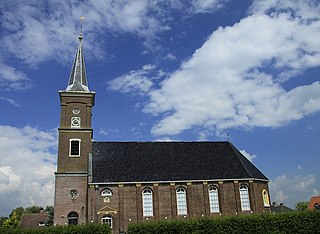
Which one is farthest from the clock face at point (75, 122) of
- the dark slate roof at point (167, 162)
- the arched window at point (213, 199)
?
the arched window at point (213, 199)

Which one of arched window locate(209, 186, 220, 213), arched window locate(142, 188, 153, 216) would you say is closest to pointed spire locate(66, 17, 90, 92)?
arched window locate(142, 188, 153, 216)

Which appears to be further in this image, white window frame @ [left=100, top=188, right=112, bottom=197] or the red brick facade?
white window frame @ [left=100, top=188, right=112, bottom=197]

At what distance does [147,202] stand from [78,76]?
1858cm

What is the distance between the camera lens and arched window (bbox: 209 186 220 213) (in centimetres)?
3930

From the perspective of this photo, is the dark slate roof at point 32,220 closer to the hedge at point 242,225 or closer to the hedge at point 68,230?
the hedge at point 68,230

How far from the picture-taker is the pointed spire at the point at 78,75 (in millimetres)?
42241

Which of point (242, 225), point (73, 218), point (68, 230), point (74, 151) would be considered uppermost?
point (74, 151)

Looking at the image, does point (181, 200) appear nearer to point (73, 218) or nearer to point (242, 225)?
point (242, 225)

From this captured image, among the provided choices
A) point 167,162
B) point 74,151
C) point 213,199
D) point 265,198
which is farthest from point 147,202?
point 265,198

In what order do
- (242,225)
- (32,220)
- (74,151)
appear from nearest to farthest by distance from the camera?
1. (242,225)
2. (74,151)
3. (32,220)

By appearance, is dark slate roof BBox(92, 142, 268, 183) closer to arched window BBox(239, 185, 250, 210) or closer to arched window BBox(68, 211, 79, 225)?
arched window BBox(239, 185, 250, 210)

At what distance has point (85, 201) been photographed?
3700cm

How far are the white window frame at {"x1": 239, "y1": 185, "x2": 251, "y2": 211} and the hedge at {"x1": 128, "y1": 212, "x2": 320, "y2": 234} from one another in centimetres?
1137

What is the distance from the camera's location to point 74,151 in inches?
1540
